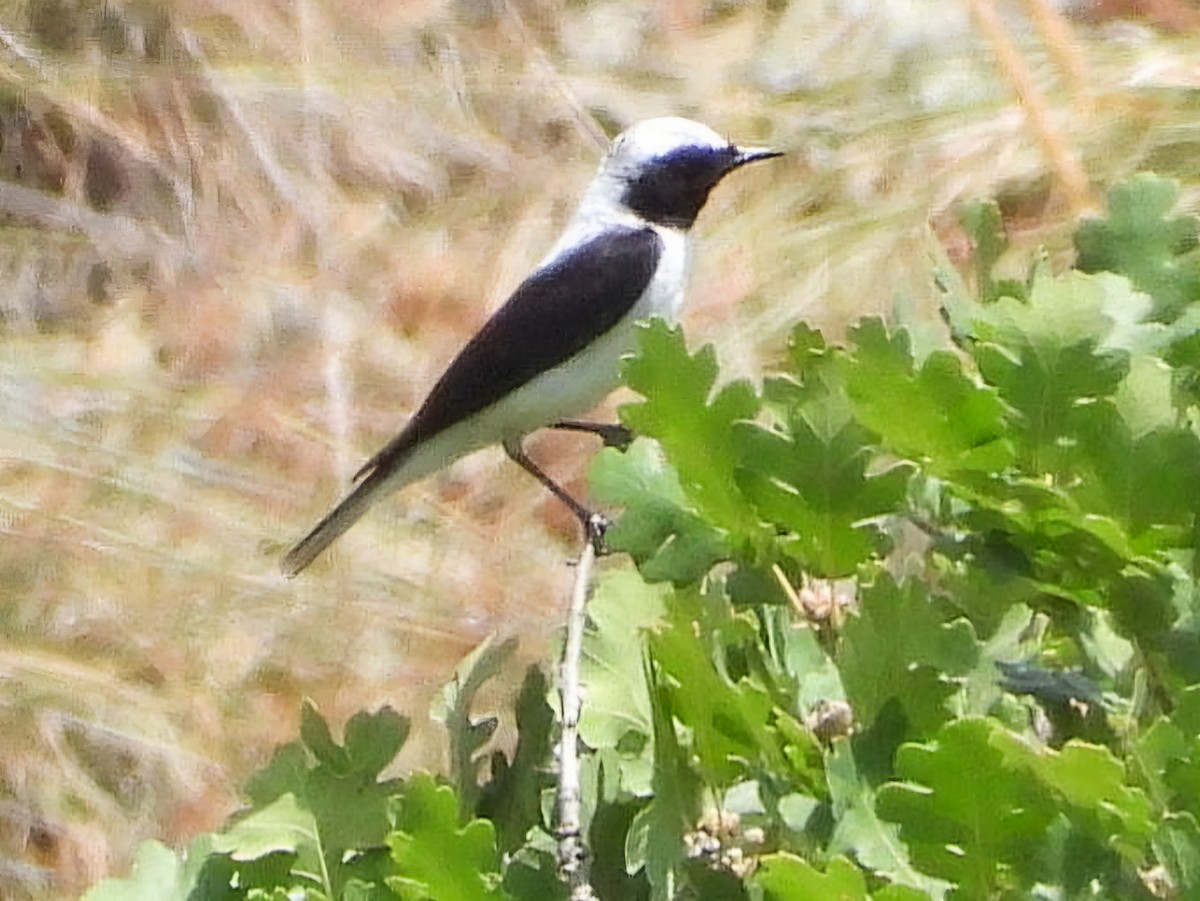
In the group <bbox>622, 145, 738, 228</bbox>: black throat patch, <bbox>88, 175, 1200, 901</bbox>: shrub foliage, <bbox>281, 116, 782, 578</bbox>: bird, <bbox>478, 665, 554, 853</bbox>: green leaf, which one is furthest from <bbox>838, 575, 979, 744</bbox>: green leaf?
<bbox>622, 145, 738, 228</bbox>: black throat patch

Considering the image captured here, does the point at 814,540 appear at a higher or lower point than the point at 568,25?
higher

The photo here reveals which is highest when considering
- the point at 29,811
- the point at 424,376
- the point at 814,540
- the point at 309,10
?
the point at 814,540

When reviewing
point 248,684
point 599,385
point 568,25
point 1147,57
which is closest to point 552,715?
point 599,385

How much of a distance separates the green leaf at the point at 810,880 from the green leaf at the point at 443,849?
8 cm

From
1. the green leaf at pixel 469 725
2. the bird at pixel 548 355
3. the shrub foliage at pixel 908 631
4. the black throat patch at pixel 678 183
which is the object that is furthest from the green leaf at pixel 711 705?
the black throat patch at pixel 678 183

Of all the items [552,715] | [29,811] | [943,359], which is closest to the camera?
[943,359]

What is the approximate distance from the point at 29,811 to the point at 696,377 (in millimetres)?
1616

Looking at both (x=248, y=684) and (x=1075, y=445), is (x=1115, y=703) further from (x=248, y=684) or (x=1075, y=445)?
(x=248, y=684)

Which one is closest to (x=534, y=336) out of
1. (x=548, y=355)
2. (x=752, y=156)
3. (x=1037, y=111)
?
(x=548, y=355)

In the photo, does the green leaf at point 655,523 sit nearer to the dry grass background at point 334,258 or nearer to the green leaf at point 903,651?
the green leaf at point 903,651

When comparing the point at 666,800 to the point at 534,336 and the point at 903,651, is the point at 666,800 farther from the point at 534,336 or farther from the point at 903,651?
the point at 534,336

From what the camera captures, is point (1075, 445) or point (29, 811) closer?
point (1075, 445)

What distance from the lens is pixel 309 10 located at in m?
2.27

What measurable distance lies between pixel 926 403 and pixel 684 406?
0.05m
